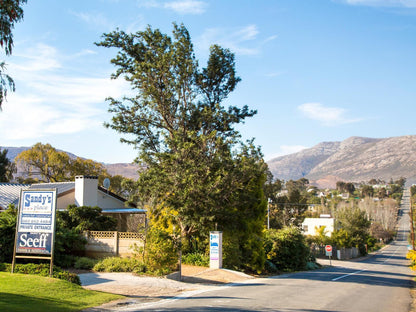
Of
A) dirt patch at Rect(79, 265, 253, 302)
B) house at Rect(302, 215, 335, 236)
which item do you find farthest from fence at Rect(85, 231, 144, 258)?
house at Rect(302, 215, 335, 236)

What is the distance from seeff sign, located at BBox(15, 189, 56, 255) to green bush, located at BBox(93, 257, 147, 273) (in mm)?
5786

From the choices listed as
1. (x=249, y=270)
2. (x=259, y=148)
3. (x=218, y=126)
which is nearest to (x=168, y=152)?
(x=218, y=126)

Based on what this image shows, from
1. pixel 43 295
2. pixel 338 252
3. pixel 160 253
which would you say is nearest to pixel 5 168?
pixel 338 252

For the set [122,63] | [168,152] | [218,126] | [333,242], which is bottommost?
[333,242]

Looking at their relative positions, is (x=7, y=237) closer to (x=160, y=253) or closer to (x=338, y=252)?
(x=160, y=253)

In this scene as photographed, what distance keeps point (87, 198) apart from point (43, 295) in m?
20.7

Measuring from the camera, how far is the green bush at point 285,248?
2970 centimetres

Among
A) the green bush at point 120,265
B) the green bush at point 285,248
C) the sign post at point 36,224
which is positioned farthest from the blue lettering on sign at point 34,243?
the green bush at point 285,248

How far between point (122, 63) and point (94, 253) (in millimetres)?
11350

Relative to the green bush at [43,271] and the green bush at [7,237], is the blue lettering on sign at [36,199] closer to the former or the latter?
the green bush at [43,271]

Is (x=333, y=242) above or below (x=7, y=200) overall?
below

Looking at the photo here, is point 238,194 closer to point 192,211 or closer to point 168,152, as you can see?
point 192,211

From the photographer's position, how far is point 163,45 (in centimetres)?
2555

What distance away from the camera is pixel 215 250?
74.1 feet
